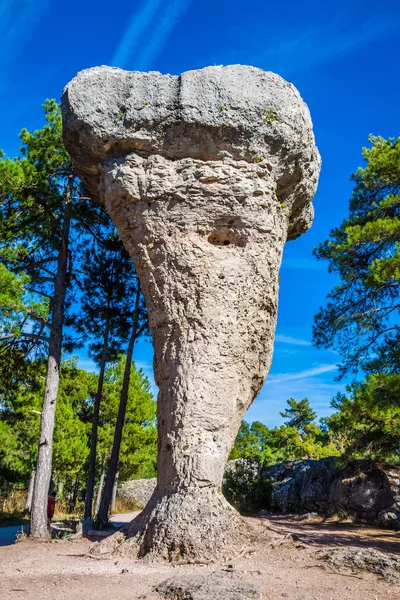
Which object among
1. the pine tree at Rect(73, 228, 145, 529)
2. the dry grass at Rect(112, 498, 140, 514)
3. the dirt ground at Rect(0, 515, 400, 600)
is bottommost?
the dry grass at Rect(112, 498, 140, 514)

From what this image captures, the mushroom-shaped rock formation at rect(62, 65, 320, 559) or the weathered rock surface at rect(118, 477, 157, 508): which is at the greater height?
the mushroom-shaped rock formation at rect(62, 65, 320, 559)

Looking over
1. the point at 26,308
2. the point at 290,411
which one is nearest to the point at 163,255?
the point at 26,308

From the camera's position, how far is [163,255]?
876 cm

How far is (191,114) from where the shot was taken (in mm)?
8656

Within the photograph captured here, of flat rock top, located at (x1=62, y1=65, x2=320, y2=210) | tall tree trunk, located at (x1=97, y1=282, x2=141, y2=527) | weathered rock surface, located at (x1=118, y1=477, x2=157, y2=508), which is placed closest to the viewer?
flat rock top, located at (x1=62, y1=65, x2=320, y2=210)

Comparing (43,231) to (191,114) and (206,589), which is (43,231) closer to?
(191,114)

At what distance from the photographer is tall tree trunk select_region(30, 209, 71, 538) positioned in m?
10.2

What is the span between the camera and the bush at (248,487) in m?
15.9

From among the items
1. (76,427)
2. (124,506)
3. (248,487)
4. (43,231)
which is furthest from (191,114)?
(124,506)

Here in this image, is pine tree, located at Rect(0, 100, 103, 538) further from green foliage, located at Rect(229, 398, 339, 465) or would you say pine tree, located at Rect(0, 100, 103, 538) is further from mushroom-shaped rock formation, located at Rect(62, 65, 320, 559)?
green foliage, located at Rect(229, 398, 339, 465)

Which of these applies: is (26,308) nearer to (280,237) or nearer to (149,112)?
(149,112)

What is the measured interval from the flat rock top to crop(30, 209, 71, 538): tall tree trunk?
12.1 ft

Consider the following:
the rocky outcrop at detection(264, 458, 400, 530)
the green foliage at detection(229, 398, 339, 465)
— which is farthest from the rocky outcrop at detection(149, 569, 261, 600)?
the green foliage at detection(229, 398, 339, 465)

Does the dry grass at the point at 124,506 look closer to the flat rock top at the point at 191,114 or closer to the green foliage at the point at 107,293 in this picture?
the green foliage at the point at 107,293
